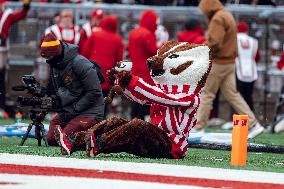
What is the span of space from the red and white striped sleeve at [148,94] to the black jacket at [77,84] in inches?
76.2

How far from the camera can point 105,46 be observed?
1805 cm

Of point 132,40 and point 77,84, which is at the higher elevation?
point 77,84

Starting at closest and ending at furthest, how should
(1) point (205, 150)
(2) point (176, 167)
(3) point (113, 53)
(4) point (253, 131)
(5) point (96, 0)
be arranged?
(2) point (176, 167) < (1) point (205, 150) < (4) point (253, 131) < (3) point (113, 53) < (5) point (96, 0)

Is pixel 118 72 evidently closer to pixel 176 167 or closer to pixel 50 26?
pixel 176 167

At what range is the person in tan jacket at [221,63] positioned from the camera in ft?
54.4

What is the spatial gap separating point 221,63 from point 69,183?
27.9 ft

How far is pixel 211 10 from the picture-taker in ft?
55.3

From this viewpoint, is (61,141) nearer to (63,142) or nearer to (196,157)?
(63,142)

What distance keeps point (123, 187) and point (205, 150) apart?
5496 mm

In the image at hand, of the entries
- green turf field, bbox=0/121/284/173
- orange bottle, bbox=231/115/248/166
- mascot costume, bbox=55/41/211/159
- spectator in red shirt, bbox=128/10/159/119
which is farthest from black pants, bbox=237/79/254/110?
orange bottle, bbox=231/115/248/166

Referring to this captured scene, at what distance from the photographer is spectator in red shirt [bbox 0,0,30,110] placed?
1994 cm

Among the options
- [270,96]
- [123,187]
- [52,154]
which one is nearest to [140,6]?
[270,96]

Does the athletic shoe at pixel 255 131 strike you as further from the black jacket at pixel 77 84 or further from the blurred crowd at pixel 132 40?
the black jacket at pixel 77 84

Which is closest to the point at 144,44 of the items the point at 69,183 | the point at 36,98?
the point at 36,98
